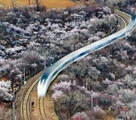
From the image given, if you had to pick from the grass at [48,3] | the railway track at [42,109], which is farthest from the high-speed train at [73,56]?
the grass at [48,3]

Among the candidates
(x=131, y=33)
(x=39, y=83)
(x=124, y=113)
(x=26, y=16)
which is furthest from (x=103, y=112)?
(x=26, y=16)

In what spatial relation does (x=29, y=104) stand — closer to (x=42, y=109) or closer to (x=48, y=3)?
(x=42, y=109)

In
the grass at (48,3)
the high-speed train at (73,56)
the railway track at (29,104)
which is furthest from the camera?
the grass at (48,3)

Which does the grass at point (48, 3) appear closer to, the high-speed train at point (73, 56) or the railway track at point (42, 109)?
the high-speed train at point (73, 56)

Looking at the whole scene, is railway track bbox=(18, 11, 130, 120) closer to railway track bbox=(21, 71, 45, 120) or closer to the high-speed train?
railway track bbox=(21, 71, 45, 120)

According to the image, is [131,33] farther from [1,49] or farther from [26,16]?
[1,49]

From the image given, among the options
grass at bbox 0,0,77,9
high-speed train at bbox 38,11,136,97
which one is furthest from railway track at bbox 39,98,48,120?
grass at bbox 0,0,77,9

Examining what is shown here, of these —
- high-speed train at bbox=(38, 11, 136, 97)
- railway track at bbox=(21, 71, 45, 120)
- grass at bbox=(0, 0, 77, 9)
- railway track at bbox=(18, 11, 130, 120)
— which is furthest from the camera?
grass at bbox=(0, 0, 77, 9)

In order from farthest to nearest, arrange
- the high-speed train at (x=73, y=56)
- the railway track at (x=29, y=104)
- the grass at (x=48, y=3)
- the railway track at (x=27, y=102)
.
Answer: the grass at (x=48, y=3)
the high-speed train at (x=73, y=56)
the railway track at (x=27, y=102)
the railway track at (x=29, y=104)

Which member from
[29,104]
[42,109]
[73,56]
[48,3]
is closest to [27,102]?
[29,104]
